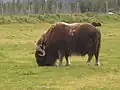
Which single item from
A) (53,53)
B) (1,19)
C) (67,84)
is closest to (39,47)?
(53,53)

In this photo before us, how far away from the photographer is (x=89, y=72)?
15.3 m

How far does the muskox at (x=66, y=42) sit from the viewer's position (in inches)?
684

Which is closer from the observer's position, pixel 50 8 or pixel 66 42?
pixel 66 42

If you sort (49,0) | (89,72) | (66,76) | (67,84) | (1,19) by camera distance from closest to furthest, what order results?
(67,84) < (66,76) < (89,72) < (1,19) < (49,0)

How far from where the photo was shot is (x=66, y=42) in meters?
17.3

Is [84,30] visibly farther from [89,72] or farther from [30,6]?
[30,6]

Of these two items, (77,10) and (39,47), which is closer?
(39,47)

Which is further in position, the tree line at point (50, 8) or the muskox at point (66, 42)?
the tree line at point (50, 8)

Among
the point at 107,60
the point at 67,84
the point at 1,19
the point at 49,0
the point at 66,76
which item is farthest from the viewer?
the point at 49,0

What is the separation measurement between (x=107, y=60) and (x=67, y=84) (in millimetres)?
7397

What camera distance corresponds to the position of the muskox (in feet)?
57.0

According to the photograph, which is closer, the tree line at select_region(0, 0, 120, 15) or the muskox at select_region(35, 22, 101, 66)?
the muskox at select_region(35, 22, 101, 66)

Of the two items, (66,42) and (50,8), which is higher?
(66,42)

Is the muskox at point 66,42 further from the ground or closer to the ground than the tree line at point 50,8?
further from the ground
